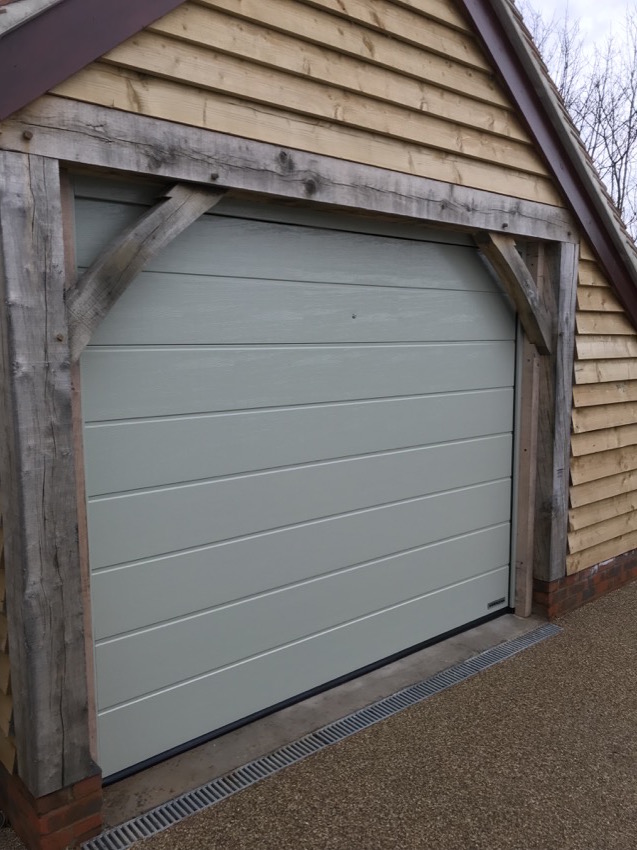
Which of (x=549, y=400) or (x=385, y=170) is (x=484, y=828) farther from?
(x=385, y=170)

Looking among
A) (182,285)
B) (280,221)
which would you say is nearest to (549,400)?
(280,221)

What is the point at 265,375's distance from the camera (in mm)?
2969

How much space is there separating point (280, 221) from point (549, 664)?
8.72 ft

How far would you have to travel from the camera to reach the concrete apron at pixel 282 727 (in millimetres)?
2613

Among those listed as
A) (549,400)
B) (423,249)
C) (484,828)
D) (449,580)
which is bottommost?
(484,828)

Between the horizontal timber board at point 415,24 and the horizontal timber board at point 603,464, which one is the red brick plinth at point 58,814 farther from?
the horizontal timber board at point 603,464

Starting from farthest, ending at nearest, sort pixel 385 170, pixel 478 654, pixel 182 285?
pixel 478 654
pixel 385 170
pixel 182 285

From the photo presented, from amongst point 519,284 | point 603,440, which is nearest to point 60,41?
point 519,284

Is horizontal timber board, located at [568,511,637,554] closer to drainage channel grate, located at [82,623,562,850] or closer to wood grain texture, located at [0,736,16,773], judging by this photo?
drainage channel grate, located at [82,623,562,850]

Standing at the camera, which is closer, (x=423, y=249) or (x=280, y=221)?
(x=280, y=221)

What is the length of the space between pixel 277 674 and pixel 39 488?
1518mm

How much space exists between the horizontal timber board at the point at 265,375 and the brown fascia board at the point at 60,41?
2.75ft

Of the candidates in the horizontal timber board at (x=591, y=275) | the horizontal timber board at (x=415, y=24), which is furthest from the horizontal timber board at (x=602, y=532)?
the horizontal timber board at (x=415, y=24)

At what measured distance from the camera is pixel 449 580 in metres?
3.92
